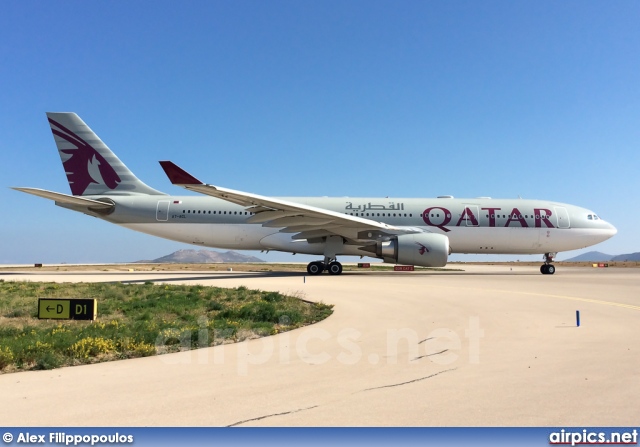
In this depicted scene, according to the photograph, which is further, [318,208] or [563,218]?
[563,218]

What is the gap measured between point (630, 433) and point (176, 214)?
77.6ft

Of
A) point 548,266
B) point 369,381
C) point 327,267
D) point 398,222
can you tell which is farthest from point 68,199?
point 548,266

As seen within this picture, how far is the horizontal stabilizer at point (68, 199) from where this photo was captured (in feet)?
71.3

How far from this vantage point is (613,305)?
1152cm

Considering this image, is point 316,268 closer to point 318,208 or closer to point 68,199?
point 318,208

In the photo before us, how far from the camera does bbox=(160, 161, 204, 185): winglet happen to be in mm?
18438

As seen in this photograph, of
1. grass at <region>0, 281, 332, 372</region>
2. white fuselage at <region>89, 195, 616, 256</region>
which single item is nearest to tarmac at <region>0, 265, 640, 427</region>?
grass at <region>0, 281, 332, 372</region>

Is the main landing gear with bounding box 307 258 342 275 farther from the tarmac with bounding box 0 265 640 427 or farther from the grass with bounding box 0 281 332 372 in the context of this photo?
the tarmac with bounding box 0 265 640 427

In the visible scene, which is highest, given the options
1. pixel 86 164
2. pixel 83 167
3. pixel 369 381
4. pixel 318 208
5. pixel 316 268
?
pixel 86 164

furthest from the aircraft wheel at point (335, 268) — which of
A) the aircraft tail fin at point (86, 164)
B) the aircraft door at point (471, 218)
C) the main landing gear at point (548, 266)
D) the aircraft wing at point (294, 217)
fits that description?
the main landing gear at point (548, 266)

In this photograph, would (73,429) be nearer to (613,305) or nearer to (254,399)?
(254,399)

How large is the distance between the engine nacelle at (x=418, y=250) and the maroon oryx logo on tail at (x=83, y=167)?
52.4ft

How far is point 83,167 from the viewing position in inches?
1038

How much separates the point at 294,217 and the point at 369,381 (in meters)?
16.8
